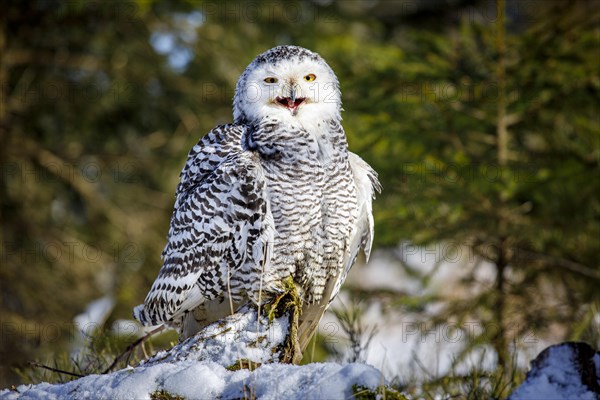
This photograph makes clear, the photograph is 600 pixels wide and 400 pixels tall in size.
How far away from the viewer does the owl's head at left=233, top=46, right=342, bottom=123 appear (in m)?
3.94

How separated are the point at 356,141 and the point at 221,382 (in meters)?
4.16

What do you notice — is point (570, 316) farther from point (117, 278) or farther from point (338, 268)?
point (117, 278)

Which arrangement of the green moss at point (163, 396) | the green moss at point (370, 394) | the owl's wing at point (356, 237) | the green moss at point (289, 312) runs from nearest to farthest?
1. the green moss at point (370, 394)
2. the green moss at point (163, 396)
3. the green moss at point (289, 312)
4. the owl's wing at point (356, 237)

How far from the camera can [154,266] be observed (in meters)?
10.4

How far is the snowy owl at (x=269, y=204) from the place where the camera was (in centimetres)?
376

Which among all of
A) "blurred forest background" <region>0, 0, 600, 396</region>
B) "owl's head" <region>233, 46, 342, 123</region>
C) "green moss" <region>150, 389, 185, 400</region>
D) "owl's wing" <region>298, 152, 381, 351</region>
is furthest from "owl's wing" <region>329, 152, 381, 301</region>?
"green moss" <region>150, 389, 185, 400</region>

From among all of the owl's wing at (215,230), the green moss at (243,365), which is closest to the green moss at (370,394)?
the green moss at (243,365)

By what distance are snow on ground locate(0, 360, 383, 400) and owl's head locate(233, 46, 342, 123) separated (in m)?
1.60

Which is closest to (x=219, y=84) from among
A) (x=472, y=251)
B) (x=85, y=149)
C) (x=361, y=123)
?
(x=85, y=149)

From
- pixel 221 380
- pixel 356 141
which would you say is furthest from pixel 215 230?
pixel 356 141

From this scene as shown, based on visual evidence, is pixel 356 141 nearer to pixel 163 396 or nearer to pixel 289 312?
pixel 289 312

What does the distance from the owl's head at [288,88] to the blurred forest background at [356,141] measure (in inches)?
79.0

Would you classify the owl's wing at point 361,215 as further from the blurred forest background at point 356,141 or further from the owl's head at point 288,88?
the blurred forest background at point 356,141

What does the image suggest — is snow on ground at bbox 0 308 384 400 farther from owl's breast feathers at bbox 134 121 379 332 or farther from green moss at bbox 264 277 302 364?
owl's breast feathers at bbox 134 121 379 332
